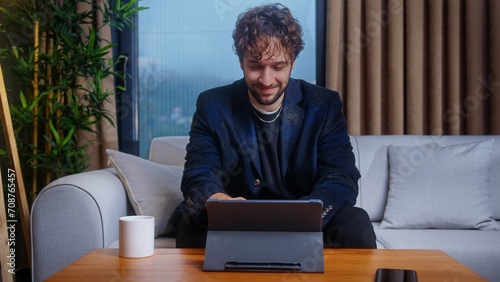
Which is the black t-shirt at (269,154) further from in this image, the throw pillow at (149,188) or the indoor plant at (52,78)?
the indoor plant at (52,78)

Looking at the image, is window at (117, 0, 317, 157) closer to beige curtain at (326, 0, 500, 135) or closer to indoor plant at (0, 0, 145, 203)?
indoor plant at (0, 0, 145, 203)

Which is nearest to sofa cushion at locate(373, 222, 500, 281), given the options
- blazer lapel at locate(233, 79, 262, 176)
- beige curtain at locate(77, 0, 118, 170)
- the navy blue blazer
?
the navy blue blazer

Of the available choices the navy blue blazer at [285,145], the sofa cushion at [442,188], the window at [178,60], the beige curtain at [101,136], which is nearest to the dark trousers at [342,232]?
the navy blue blazer at [285,145]

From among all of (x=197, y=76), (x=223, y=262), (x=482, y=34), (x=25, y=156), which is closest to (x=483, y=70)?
(x=482, y=34)

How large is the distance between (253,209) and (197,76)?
191 centimetres

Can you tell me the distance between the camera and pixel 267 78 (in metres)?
1.64

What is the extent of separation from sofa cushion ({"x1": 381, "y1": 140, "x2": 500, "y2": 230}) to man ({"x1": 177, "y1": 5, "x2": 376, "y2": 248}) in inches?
16.4

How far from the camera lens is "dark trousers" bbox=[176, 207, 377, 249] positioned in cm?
129

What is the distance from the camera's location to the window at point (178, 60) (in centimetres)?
274

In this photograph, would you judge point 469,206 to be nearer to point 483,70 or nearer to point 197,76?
point 483,70

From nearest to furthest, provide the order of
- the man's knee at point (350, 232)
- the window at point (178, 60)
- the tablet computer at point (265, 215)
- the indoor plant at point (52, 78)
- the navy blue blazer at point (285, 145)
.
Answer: the tablet computer at point (265, 215)
the man's knee at point (350, 232)
the navy blue blazer at point (285, 145)
the indoor plant at point (52, 78)
the window at point (178, 60)

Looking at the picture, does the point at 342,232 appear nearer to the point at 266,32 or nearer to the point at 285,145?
the point at 285,145

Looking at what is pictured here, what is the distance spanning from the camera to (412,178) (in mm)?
1896

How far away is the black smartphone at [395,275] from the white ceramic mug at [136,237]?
481 millimetres
